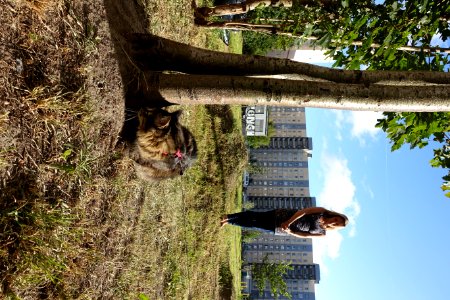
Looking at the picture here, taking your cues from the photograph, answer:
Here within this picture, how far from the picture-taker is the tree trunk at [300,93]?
4.24m

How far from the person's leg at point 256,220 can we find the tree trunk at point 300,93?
471 cm

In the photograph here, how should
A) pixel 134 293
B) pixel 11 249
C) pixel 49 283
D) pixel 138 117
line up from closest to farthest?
A: pixel 11 249 → pixel 49 283 → pixel 138 117 → pixel 134 293

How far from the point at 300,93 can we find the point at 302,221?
4.10 meters

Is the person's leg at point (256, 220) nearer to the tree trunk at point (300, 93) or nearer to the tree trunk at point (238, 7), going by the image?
the tree trunk at point (238, 7)

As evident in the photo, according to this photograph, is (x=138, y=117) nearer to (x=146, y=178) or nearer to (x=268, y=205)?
(x=146, y=178)

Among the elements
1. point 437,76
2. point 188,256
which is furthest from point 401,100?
point 188,256

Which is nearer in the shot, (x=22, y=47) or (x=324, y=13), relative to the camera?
(x=22, y=47)

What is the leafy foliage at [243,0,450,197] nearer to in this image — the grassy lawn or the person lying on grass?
the person lying on grass

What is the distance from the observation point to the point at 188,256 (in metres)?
7.70

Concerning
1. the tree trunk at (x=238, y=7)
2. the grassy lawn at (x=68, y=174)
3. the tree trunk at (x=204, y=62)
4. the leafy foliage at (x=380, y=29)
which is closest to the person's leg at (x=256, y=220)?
the grassy lawn at (x=68, y=174)

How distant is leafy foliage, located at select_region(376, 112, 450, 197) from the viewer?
214 inches

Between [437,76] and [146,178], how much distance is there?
12.2 ft

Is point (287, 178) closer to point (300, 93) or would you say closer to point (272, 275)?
point (272, 275)

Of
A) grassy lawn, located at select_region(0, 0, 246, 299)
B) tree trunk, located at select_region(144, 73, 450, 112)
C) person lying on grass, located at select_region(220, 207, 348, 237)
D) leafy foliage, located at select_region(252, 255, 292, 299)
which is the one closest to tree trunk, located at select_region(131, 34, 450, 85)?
tree trunk, located at select_region(144, 73, 450, 112)
